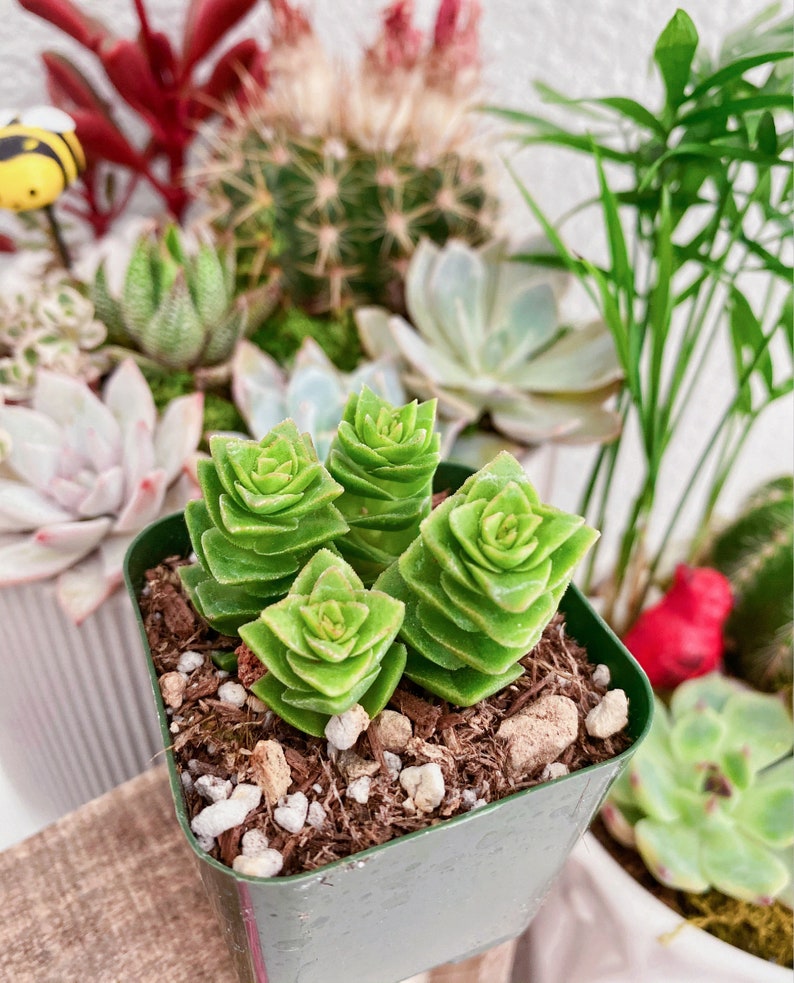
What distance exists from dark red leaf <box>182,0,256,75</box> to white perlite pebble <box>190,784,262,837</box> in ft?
2.31

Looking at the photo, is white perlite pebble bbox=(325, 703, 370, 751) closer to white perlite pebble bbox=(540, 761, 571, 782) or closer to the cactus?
white perlite pebble bbox=(540, 761, 571, 782)

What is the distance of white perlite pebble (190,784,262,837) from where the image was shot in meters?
0.36

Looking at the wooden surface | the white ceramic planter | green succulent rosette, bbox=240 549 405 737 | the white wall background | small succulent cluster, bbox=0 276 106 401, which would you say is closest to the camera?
green succulent rosette, bbox=240 549 405 737

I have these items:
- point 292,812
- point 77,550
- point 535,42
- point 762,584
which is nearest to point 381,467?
point 292,812

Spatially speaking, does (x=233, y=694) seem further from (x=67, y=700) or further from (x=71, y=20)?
(x=71, y=20)

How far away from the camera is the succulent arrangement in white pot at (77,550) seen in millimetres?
600

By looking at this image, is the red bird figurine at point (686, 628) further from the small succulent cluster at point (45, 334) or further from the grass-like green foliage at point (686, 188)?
the small succulent cluster at point (45, 334)

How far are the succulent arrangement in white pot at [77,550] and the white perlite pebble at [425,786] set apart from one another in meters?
0.30

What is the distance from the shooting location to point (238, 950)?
0.39 metres

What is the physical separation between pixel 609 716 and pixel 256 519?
0.20 meters

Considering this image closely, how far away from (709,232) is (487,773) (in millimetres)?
466

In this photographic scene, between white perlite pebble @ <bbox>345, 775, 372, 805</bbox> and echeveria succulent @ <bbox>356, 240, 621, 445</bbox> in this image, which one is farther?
echeveria succulent @ <bbox>356, 240, 621, 445</bbox>

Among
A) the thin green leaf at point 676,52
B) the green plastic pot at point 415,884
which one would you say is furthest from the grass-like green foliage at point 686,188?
the green plastic pot at point 415,884

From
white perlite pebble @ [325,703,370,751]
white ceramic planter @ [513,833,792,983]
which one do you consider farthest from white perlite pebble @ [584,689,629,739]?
white ceramic planter @ [513,833,792,983]
